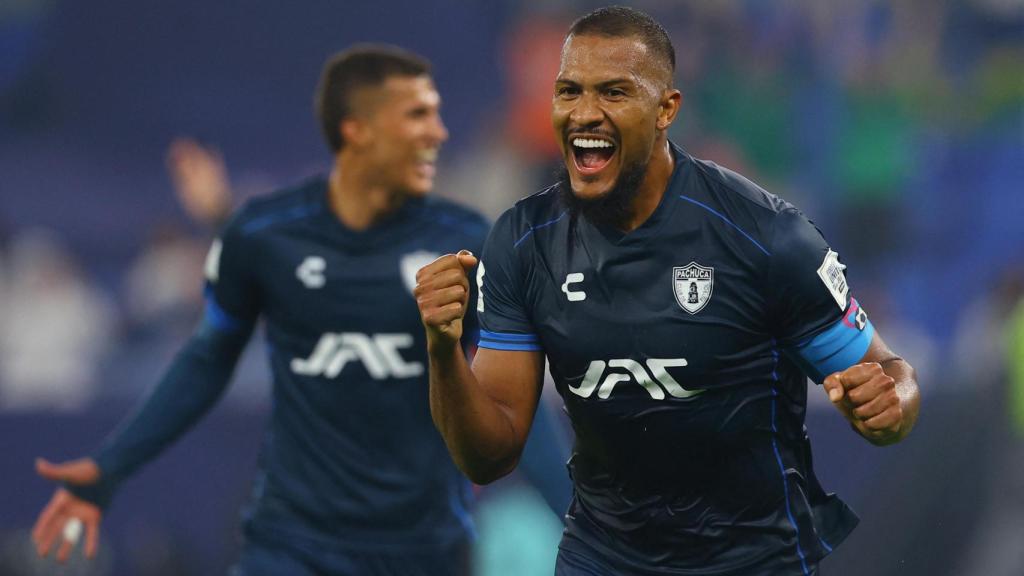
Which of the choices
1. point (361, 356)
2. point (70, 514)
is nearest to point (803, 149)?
point (361, 356)

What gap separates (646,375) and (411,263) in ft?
5.85

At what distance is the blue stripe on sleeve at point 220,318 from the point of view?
5.17 m

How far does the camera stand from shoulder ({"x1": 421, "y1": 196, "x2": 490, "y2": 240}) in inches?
204

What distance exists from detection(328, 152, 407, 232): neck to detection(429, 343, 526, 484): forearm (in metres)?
1.86

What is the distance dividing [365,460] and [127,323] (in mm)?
6985

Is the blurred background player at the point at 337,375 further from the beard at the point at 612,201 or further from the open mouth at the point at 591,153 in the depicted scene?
the open mouth at the point at 591,153

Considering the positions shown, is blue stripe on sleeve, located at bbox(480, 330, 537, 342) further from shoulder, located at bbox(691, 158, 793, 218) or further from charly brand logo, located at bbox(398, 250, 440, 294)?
charly brand logo, located at bbox(398, 250, 440, 294)

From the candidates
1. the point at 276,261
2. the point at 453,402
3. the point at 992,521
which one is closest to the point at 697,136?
the point at 992,521

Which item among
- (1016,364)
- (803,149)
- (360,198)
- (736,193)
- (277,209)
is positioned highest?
(736,193)

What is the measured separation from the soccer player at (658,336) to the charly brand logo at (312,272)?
151cm

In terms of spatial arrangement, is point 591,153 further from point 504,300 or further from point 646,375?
point 646,375

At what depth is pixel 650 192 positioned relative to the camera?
3.59 m

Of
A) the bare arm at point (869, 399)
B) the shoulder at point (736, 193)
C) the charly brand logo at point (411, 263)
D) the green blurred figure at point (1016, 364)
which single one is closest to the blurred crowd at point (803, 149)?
the green blurred figure at point (1016, 364)

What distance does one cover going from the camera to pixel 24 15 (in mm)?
12898
